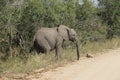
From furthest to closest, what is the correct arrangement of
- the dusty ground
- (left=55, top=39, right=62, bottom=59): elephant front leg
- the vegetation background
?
1. (left=55, top=39, right=62, bottom=59): elephant front leg
2. the vegetation background
3. the dusty ground

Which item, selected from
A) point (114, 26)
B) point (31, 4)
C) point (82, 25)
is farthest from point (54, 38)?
point (114, 26)

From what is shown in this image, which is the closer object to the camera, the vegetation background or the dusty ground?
the dusty ground

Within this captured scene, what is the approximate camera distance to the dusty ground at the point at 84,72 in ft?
38.8

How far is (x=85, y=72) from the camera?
12.8 m

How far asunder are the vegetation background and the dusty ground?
3.31 feet

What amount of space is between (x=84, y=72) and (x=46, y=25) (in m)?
7.54

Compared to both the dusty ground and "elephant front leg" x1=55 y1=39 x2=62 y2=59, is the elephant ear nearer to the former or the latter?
"elephant front leg" x1=55 y1=39 x2=62 y2=59

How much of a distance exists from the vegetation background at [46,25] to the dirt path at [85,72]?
105 centimetres

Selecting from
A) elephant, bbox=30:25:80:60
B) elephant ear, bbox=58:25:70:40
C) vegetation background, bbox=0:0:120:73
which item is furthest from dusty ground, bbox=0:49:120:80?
elephant ear, bbox=58:25:70:40

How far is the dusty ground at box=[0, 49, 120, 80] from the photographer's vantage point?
38.8 feet

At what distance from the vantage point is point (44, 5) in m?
19.2

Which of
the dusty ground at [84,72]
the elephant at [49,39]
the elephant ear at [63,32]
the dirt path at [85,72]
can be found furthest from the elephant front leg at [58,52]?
the dusty ground at [84,72]

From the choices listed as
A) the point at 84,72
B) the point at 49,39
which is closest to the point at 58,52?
the point at 49,39

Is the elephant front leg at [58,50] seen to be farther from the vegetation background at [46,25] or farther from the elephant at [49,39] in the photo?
the vegetation background at [46,25]
